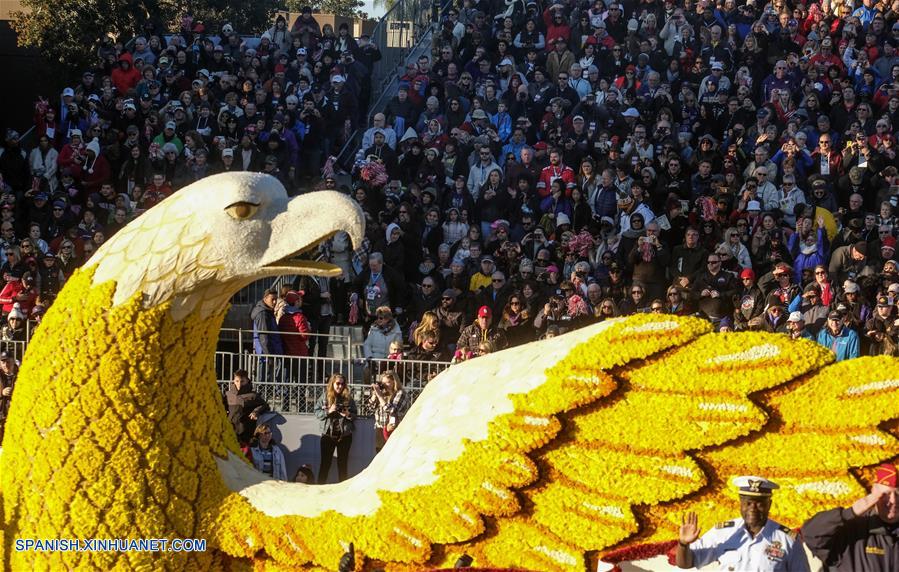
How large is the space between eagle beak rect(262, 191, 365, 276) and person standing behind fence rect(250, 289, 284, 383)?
16.5 feet

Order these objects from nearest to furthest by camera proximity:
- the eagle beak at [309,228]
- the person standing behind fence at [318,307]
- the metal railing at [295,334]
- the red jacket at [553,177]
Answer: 1. the eagle beak at [309,228]
2. the metal railing at [295,334]
3. the person standing behind fence at [318,307]
4. the red jacket at [553,177]

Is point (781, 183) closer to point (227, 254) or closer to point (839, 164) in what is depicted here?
point (839, 164)

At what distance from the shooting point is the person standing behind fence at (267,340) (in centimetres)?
1120

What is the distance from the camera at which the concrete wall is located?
425 inches

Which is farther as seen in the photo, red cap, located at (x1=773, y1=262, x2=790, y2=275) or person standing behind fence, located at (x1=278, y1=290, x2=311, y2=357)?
red cap, located at (x1=773, y1=262, x2=790, y2=275)

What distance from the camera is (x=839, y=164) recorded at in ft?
48.4

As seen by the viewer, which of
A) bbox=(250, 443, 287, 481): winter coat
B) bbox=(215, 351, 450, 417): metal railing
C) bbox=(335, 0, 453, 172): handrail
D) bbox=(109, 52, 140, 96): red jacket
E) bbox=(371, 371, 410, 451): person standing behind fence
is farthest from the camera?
bbox=(109, 52, 140, 96): red jacket

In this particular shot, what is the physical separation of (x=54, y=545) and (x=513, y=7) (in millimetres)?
13763

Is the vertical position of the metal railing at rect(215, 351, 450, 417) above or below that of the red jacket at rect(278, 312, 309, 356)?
below

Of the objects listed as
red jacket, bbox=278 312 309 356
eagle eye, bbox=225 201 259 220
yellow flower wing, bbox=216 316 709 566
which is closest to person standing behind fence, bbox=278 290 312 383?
red jacket, bbox=278 312 309 356

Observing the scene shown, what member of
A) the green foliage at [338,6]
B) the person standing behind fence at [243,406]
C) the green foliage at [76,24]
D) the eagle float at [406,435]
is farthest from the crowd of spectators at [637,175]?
the green foliage at [338,6]

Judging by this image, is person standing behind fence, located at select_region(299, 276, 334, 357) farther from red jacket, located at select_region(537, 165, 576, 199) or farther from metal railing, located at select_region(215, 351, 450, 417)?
red jacket, located at select_region(537, 165, 576, 199)

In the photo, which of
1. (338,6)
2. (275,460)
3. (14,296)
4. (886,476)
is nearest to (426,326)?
(275,460)

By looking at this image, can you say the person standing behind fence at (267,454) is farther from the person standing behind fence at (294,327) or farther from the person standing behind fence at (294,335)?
the person standing behind fence at (294,327)
